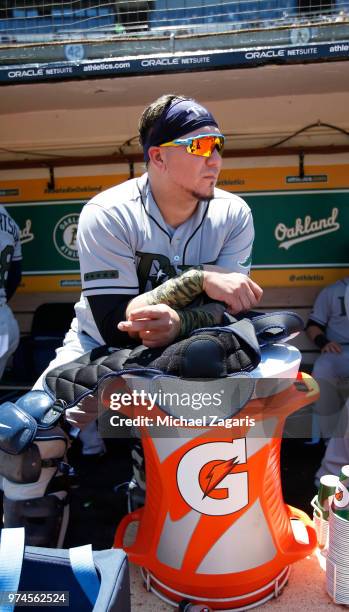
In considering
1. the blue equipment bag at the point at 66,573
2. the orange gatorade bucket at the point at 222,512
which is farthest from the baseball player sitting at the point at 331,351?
the blue equipment bag at the point at 66,573

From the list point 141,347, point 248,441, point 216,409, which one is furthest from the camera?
point 141,347

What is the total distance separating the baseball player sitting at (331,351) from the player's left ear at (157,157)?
5.92 ft

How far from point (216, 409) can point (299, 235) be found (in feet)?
9.21

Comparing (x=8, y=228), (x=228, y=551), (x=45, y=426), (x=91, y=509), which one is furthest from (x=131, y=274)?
(x=8, y=228)

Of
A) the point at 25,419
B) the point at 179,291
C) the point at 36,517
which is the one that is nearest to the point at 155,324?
the point at 179,291

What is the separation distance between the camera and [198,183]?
5.53 ft

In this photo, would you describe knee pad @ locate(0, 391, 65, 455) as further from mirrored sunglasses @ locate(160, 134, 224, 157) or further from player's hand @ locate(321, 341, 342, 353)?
player's hand @ locate(321, 341, 342, 353)

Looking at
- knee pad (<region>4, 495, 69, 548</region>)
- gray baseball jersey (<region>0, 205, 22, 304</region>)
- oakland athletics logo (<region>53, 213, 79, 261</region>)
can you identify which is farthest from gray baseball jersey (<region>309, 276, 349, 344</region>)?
knee pad (<region>4, 495, 69, 548</region>)

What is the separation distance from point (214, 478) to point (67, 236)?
3.00 m

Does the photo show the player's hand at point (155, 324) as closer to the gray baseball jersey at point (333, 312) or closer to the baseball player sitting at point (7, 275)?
the baseball player sitting at point (7, 275)

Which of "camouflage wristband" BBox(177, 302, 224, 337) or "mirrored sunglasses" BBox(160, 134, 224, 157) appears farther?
"mirrored sunglasses" BBox(160, 134, 224, 157)

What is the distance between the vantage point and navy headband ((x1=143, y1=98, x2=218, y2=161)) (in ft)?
5.40

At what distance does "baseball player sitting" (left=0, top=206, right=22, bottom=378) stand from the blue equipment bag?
2.21 m

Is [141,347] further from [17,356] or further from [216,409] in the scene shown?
[17,356]
